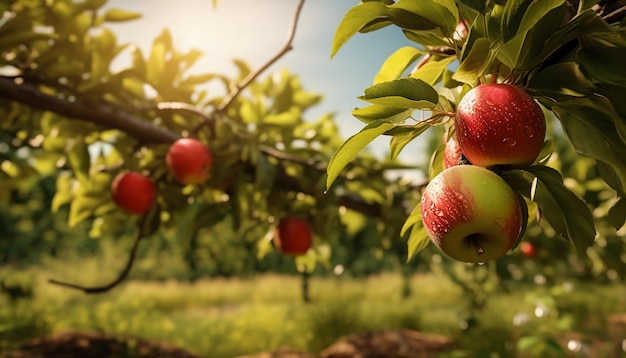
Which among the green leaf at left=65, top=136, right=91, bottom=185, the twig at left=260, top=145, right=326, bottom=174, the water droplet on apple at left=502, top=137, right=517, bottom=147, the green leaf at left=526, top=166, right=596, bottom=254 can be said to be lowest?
the green leaf at left=65, top=136, right=91, bottom=185

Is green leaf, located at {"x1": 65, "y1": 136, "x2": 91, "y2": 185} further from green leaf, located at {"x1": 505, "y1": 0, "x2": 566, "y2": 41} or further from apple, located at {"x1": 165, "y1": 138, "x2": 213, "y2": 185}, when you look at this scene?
green leaf, located at {"x1": 505, "y1": 0, "x2": 566, "y2": 41}

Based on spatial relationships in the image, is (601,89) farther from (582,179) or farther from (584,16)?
(582,179)

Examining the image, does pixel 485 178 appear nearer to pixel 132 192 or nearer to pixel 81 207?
pixel 132 192

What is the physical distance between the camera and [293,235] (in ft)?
8.20

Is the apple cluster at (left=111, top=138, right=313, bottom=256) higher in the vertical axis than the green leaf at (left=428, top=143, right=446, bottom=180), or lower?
lower

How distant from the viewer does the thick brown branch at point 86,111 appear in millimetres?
2055

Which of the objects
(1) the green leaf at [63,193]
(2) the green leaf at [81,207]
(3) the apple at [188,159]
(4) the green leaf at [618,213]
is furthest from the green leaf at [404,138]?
(1) the green leaf at [63,193]

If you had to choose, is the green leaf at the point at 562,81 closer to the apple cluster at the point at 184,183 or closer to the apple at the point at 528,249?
the apple cluster at the point at 184,183

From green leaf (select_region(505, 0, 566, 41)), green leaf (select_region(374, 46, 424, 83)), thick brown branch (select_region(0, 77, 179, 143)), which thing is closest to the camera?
green leaf (select_region(505, 0, 566, 41))

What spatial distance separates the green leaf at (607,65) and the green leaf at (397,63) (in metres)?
0.31

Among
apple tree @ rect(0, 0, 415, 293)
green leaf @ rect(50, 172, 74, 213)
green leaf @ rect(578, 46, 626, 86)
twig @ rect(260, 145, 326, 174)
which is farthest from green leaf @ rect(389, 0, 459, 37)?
green leaf @ rect(50, 172, 74, 213)

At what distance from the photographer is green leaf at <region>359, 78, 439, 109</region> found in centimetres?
75

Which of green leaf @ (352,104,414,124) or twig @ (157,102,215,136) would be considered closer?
green leaf @ (352,104,414,124)

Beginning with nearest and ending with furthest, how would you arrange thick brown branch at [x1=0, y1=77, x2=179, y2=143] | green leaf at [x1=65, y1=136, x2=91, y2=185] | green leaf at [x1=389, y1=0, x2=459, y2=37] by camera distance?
green leaf at [x1=389, y1=0, x2=459, y2=37] < thick brown branch at [x1=0, y1=77, x2=179, y2=143] < green leaf at [x1=65, y1=136, x2=91, y2=185]
